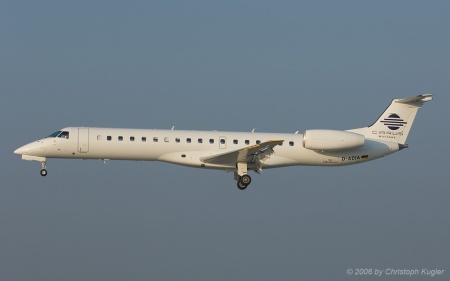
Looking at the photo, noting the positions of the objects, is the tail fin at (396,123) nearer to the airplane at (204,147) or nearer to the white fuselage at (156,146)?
the airplane at (204,147)

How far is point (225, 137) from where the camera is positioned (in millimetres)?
43906

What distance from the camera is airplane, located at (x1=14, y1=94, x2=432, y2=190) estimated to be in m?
43.1

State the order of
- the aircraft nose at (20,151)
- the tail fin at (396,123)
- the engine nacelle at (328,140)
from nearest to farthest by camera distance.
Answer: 1. the engine nacelle at (328,140)
2. the aircraft nose at (20,151)
3. the tail fin at (396,123)

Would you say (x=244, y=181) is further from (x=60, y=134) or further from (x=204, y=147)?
(x=60, y=134)

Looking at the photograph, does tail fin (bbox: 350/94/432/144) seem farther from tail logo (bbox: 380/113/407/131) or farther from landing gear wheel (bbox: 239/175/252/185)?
landing gear wheel (bbox: 239/175/252/185)

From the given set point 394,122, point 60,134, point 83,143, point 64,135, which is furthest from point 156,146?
point 394,122

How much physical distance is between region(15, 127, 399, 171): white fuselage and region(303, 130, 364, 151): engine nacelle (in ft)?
2.56

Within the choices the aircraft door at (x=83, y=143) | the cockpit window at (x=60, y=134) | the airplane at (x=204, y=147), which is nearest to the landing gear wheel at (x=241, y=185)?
the airplane at (x=204, y=147)

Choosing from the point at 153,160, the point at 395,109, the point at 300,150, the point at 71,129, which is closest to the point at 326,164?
the point at 300,150

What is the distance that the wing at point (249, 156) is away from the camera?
137ft

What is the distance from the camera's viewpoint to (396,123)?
45.7 m

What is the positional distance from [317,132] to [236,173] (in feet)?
14.0

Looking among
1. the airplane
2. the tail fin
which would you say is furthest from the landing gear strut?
the tail fin

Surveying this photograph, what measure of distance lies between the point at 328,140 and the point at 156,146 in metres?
7.79
